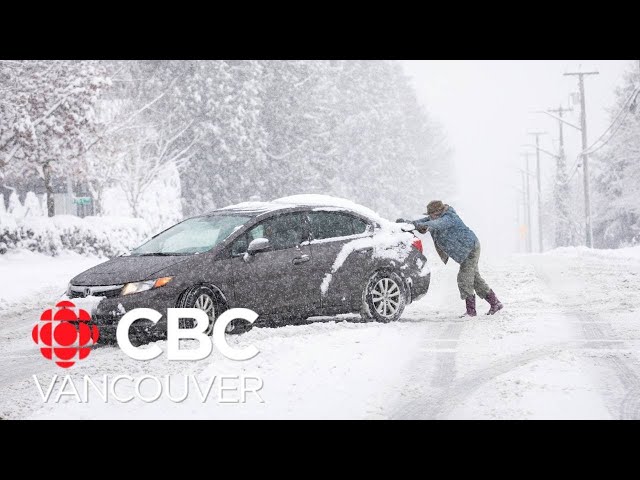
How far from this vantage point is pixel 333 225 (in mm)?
11016

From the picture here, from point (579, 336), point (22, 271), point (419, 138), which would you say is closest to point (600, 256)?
point (22, 271)

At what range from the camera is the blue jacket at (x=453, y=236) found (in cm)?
1180

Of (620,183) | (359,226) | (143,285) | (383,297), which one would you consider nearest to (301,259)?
(359,226)

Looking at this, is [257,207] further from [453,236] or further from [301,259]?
[453,236]

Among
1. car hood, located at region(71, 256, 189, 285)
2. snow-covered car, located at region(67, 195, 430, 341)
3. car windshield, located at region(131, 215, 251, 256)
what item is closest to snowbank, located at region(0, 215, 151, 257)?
car windshield, located at region(131, 215, 251, 256)

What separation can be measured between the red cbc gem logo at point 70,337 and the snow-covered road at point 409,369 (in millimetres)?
244

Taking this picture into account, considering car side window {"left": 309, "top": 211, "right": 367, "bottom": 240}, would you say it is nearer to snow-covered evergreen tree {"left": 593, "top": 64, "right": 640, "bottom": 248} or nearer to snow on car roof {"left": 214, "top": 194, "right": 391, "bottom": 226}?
snow on car roof {"left": 214, "top": 194, "right": 391, "bottom": 226}

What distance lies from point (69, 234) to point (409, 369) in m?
17.0

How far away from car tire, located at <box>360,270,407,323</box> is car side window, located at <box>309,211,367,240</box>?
633 mm

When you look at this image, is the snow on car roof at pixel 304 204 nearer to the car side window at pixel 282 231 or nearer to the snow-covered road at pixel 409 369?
the car side window at pixel 282 231

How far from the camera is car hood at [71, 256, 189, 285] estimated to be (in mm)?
9242

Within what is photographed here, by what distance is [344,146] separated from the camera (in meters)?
54.4
